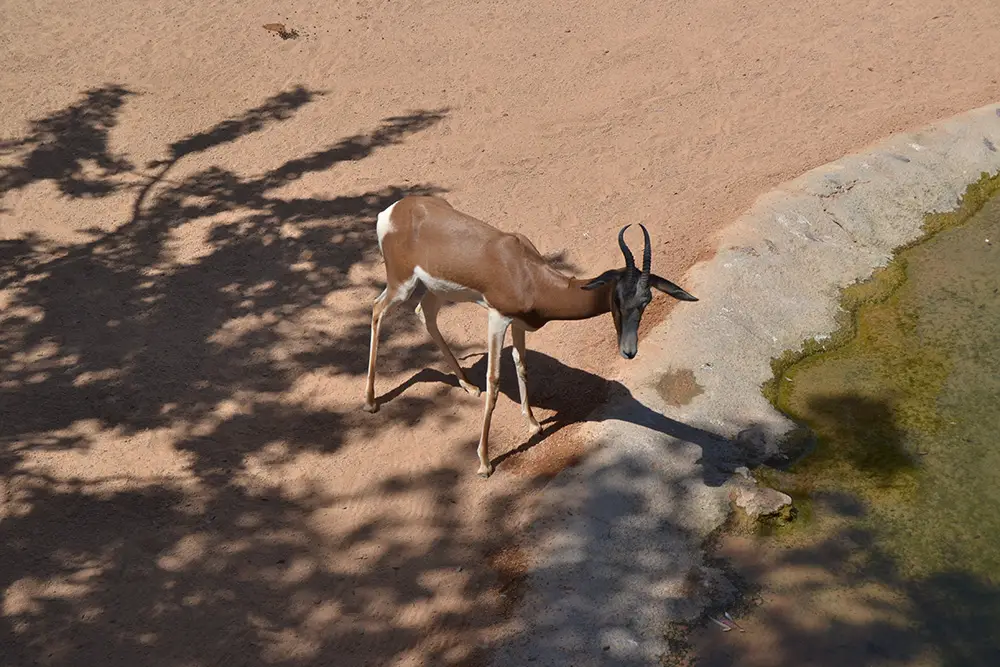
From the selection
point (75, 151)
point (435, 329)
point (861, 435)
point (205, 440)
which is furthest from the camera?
point (75, 151)

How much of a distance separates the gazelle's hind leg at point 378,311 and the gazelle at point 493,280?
1 cm

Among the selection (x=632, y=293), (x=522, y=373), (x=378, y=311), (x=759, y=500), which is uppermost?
(x=632, y=293)

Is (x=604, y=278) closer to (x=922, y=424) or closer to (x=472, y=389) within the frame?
(x=472, y=389)

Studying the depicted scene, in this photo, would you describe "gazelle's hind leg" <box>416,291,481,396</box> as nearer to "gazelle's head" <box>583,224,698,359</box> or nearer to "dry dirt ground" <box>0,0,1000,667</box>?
"dry dirt ground" <box>0,0,1000,667</box>

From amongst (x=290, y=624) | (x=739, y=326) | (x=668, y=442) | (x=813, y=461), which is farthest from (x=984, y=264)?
(x=290, y=624)

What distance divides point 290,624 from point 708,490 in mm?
2656

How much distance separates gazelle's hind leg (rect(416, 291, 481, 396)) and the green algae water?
7.26 feet

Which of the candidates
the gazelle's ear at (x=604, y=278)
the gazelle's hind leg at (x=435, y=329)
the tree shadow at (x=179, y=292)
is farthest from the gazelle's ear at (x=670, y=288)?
the tree shadow at (x=179, y=292)

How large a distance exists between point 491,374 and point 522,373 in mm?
311

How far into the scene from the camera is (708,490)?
5945mm

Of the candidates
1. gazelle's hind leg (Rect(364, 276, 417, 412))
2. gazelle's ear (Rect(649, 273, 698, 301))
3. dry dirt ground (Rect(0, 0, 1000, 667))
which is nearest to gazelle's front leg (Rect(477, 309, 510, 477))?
dry dirt ground (Rect(0, 0, 1000, 667))

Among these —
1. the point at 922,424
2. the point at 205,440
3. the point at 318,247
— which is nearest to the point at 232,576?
the point at 205,440

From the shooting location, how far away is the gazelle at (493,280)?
570cm

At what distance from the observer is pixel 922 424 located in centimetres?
658
